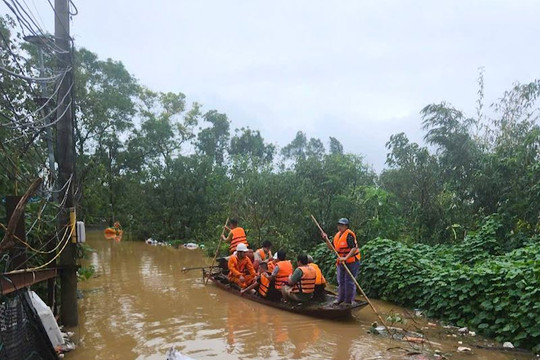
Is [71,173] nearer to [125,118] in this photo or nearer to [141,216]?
[141,216]

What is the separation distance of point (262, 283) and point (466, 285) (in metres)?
4.25

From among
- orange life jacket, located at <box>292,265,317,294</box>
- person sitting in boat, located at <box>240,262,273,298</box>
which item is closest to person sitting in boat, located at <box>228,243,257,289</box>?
person sitting in boat, located at <box>240,262,273,298</box>

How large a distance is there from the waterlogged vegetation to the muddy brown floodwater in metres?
0.81

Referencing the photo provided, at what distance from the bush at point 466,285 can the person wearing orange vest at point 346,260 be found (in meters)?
1.63

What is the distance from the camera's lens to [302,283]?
29.8 ft

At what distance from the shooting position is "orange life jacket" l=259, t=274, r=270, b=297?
394 inches

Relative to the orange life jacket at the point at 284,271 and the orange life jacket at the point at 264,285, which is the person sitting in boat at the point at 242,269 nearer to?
the orange life jacket at the point at 264,285

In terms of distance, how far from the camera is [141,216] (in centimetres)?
2733

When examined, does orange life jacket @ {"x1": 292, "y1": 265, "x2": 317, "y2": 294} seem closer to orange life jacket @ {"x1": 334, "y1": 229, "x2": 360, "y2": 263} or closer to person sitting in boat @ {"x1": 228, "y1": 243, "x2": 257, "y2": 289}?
orange life jacket @ {"x1": 334, "y1": 229, "x2": 360, "y2": 263}

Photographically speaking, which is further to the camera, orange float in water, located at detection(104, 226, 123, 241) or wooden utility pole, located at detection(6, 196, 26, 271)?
orange float in water, located at detection(104, 226, 123, 241)

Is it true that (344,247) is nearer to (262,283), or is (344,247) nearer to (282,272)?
(282,272)

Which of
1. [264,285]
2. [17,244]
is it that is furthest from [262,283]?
[17,244]

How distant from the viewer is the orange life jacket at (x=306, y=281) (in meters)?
8.94

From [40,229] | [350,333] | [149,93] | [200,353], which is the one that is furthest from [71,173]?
[149,93]
